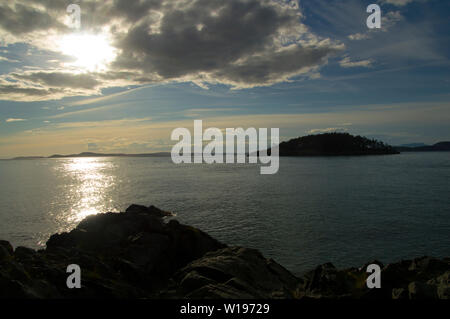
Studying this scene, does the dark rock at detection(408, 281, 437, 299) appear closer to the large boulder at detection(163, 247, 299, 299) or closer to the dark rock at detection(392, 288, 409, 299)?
the dark rock at detection(392, 288, 409, 299)

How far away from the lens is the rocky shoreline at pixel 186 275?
12.2 meters

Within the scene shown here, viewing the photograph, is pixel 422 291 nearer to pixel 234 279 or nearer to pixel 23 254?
pixel 234 279

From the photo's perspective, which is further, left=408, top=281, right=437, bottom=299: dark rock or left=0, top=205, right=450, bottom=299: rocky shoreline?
left=0, top=205, right=450, bottom=299: rocky shoreline

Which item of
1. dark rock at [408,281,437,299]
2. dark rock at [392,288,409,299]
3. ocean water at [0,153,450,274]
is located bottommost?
ocean water at [0,153,450,274]

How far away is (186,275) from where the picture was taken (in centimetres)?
1557

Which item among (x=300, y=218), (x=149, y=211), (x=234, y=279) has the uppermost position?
(x=234, y=279)

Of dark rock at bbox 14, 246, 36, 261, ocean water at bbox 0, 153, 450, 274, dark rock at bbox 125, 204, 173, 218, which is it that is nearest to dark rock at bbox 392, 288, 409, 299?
ocean water at bbox 0, 153, 450, 274

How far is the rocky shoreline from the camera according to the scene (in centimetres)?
1224

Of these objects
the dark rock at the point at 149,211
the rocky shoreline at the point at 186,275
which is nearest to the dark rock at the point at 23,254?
the rocky shoreline at the point at 186,275

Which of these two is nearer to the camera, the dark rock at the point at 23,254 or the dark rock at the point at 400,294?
the dark rock at the point at 400,294

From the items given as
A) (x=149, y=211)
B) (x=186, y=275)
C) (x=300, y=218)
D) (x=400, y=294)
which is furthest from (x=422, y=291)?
(x=149, y=211)

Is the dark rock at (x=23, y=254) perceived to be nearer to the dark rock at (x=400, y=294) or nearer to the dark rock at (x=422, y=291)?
the dark rock at (x=400, y=294)
